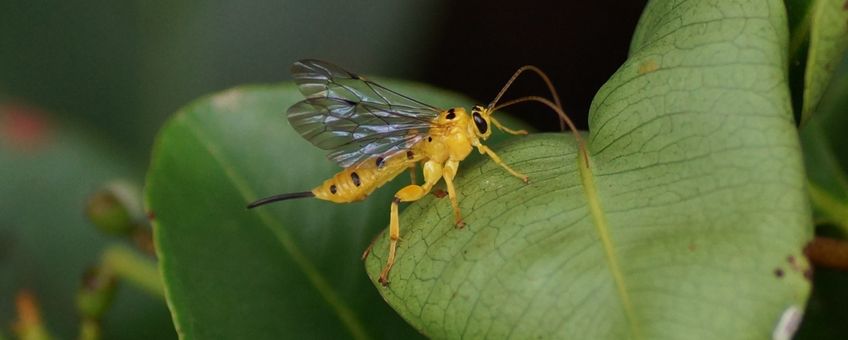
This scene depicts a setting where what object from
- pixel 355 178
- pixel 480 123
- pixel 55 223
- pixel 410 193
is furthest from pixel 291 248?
pixel 55 223

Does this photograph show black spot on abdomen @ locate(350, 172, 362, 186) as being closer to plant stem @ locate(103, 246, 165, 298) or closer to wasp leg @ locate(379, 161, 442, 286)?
wasp leg @ locate(379, 161, 442, 286)

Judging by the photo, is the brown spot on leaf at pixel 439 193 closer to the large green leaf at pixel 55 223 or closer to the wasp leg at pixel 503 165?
the wasp leg at pixel 503 165

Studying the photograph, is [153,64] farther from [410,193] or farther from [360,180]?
[410,193]

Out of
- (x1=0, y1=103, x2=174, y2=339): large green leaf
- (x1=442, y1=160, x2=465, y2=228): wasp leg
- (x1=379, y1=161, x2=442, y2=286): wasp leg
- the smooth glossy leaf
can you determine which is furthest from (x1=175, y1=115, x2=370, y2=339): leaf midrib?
the smooth glossy leaf

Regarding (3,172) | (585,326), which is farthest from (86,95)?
(585,326)

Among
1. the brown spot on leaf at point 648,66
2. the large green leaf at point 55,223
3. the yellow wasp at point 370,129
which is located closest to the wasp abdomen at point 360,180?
the yellow wasp at point 370,129
